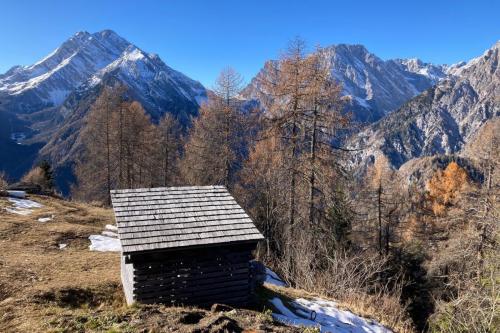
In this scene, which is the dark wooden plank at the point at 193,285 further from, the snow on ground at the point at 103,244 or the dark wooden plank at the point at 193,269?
the snow on ground at the point at 103,244

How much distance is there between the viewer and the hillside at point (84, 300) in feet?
26.0

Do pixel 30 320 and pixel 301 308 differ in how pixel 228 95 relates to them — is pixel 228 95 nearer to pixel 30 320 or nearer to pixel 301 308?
pixel 301 308

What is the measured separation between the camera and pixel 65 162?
145 meters

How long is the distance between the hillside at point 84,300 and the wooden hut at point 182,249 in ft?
2.73

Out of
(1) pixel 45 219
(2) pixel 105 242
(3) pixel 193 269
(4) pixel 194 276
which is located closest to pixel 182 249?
(3) pixel 193 269

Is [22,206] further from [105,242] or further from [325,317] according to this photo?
[325,317]

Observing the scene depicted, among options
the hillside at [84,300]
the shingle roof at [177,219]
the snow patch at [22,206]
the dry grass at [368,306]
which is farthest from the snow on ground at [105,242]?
the dry grass at [368,306]

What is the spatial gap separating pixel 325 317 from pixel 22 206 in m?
21.4

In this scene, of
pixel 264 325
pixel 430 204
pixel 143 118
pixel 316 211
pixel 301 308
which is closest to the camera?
pixel 264 325

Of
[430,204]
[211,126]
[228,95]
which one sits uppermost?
[228,95]

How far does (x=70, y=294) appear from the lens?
10.9m

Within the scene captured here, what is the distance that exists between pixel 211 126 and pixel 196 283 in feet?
56.0

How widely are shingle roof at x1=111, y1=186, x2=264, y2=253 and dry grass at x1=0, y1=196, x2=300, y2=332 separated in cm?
185

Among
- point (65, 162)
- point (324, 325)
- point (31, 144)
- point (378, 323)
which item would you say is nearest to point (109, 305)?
point (324, 325)
